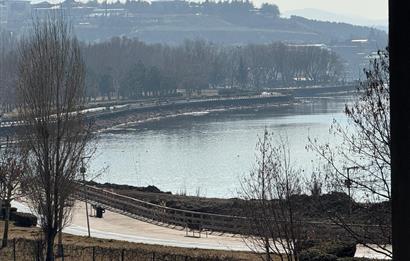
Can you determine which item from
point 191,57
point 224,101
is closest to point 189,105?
point 224,101

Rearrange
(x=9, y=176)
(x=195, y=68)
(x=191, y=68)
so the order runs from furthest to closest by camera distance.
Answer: (x=195, y=68) → (x=191, y=68) → (x=9, y=176)

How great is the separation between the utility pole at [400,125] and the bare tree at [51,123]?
11.4 metres

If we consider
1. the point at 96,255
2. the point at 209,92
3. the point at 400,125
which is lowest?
the point at 209,92

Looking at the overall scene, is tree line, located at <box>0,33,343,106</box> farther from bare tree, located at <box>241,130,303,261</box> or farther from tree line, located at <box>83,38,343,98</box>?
bare tree, located at <box>241,130,303,261</box>

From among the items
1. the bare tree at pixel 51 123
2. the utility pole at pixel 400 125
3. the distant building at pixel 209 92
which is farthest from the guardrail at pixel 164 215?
the distant building at pixel 209 92

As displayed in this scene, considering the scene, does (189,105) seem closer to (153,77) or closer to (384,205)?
(153,77)

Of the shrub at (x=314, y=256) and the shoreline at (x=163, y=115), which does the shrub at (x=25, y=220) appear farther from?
the shoreline at (x=163, y=115)

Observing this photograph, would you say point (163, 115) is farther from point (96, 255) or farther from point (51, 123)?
point (51, 123)

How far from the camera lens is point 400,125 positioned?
3.91ft

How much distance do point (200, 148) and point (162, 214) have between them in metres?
26.4

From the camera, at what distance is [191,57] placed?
112 metres

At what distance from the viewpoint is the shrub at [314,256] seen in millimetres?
9555

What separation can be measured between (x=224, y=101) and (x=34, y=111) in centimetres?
7513

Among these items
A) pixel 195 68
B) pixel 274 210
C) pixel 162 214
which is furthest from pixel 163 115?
pixel 274 210
